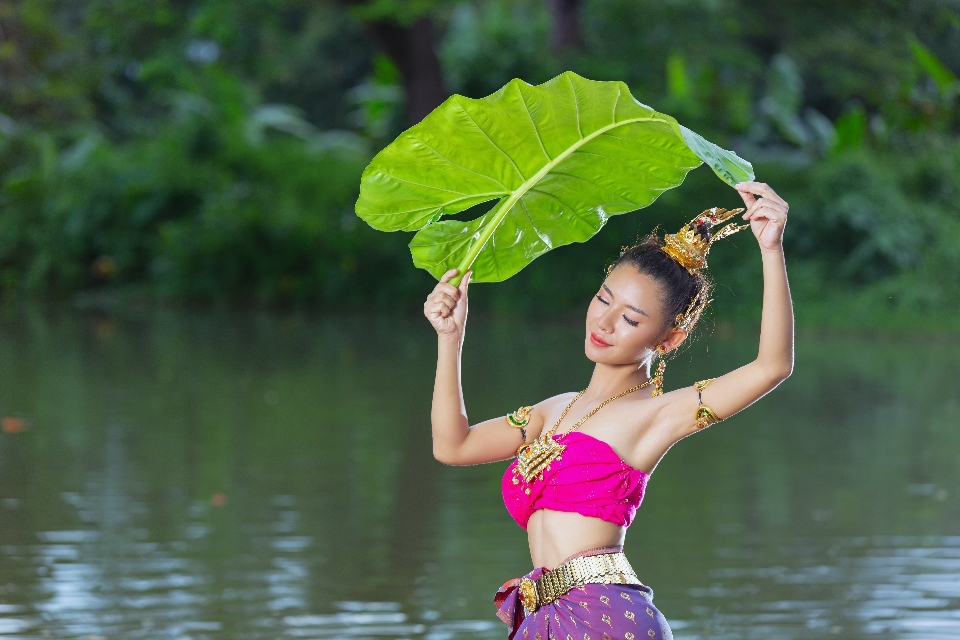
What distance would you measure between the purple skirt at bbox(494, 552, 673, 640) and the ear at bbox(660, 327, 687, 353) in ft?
1.27

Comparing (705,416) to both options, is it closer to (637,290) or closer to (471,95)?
(637,290)

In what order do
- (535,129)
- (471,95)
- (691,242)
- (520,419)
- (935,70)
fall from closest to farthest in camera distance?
(535,129), (691,242), (520,419), (935,70), (471,95)

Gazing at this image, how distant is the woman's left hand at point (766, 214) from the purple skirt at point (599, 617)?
21.8 inches

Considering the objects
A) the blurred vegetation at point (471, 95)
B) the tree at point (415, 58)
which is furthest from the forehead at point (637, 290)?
the tree at point (415, 58)

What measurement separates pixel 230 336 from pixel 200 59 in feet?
21.8

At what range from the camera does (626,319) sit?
2.10 meters

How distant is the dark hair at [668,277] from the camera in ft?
6.89

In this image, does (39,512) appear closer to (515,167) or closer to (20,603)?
(20,603)

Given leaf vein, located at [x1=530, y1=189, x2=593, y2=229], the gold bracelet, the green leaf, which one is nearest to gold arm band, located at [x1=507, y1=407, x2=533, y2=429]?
the gold bracelet

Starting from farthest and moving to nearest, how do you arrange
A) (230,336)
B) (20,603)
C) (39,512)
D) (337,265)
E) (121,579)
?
(337,265)
(230,336)
(39,512)
(121,579)
(20,603)

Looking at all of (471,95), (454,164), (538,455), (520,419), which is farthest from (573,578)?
(471,95)

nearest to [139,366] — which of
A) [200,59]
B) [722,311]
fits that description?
[722,311]

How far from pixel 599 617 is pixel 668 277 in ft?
1.77

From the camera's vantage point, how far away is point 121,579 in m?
4.72
